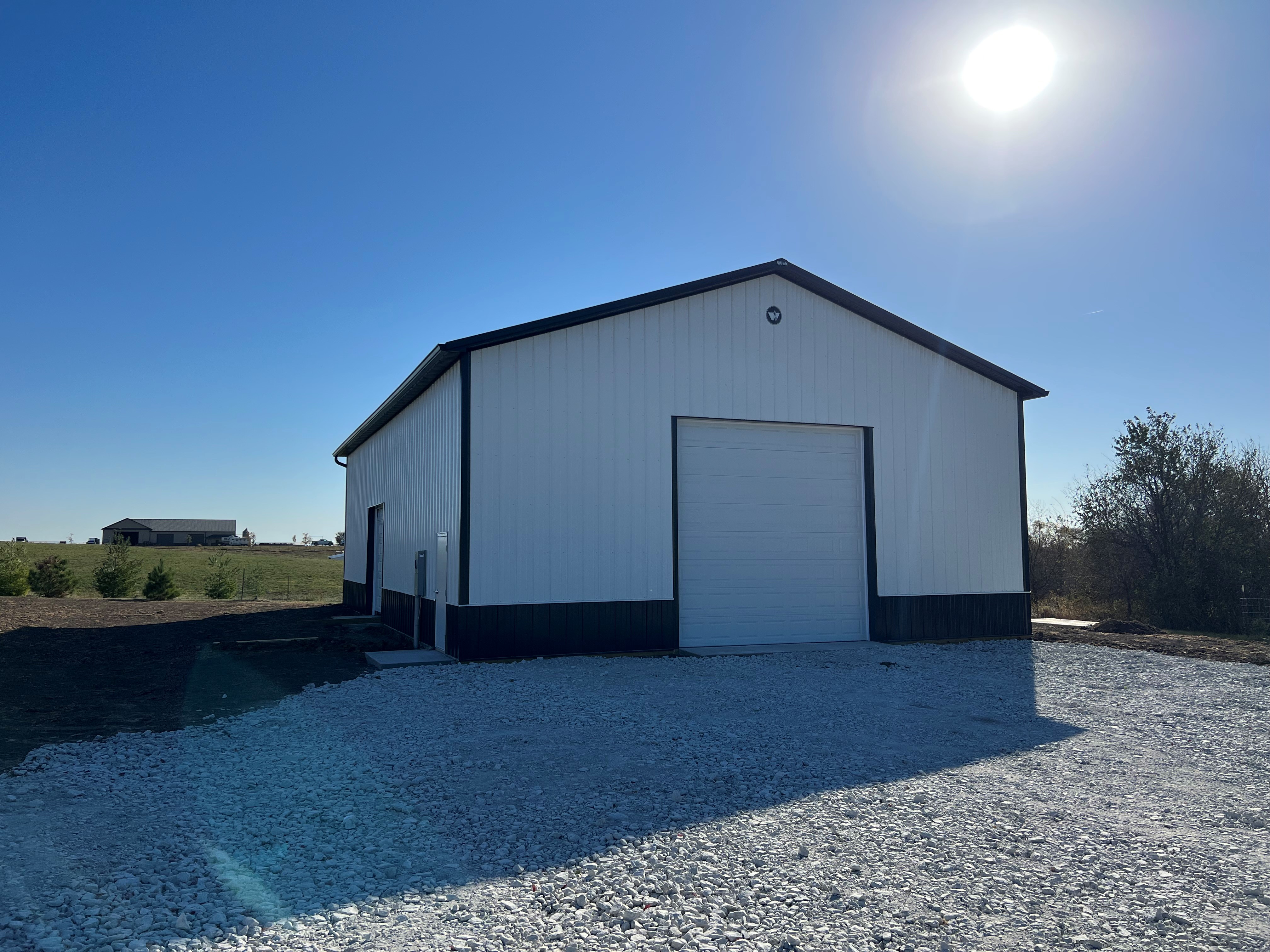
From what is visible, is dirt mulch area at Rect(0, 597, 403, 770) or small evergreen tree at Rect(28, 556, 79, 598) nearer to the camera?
dirt mulch area at Rect(0, 597, 403, 770)

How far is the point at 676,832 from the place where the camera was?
4.09 meters

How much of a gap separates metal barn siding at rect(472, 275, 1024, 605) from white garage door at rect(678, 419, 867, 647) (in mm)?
328

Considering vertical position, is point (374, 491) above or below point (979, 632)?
above

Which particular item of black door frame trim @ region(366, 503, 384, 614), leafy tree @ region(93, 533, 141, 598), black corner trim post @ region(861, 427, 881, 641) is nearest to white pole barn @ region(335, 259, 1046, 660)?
black corner trim post @ region(861, 427, 881, 641)

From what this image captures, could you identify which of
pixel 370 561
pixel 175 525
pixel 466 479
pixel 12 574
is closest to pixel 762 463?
pixel 466 479

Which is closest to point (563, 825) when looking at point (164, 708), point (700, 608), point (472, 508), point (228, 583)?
point (164, 708)

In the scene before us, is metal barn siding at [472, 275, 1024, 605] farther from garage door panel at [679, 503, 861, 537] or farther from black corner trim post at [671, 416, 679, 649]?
garage door panel at [679, 503, 861, 537]

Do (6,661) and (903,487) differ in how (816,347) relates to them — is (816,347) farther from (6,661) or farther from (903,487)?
(6,661)

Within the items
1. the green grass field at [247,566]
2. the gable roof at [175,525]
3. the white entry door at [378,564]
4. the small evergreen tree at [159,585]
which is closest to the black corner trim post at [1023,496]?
the white entry door at [378,564]

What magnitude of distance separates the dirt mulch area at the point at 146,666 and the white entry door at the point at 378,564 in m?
1.10

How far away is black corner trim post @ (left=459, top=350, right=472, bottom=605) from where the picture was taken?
1009cm

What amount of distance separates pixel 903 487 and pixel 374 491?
34.6 ft

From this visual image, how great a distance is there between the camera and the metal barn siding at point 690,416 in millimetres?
10422

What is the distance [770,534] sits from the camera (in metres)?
11.9
